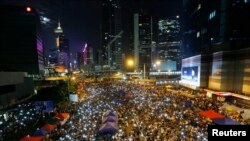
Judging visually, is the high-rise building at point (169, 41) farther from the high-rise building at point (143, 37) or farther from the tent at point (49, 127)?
the tent at point (49, 127)

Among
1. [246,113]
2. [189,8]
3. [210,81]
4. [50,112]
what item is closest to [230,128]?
[246,113]

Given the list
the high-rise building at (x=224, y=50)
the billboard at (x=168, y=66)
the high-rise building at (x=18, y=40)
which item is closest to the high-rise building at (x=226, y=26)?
the high-rise building at (x=224, y=50)

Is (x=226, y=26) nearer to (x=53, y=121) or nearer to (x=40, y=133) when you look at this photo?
(x=53, y=121)

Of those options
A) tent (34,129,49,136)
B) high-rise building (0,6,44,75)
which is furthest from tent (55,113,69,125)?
high-rise building (0,6,44,75)

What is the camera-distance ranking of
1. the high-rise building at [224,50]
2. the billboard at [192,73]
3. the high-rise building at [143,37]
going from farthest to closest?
1. the high-rise building at [143,37]
2. the billboard at [192,73]
3. the high-rise building at [224,50]

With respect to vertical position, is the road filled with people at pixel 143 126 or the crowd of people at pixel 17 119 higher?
the road filled with people at pixel 143 126

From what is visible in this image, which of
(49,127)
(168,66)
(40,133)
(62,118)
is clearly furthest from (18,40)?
(168,66)

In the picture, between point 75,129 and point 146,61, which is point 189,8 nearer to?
point 75,129
